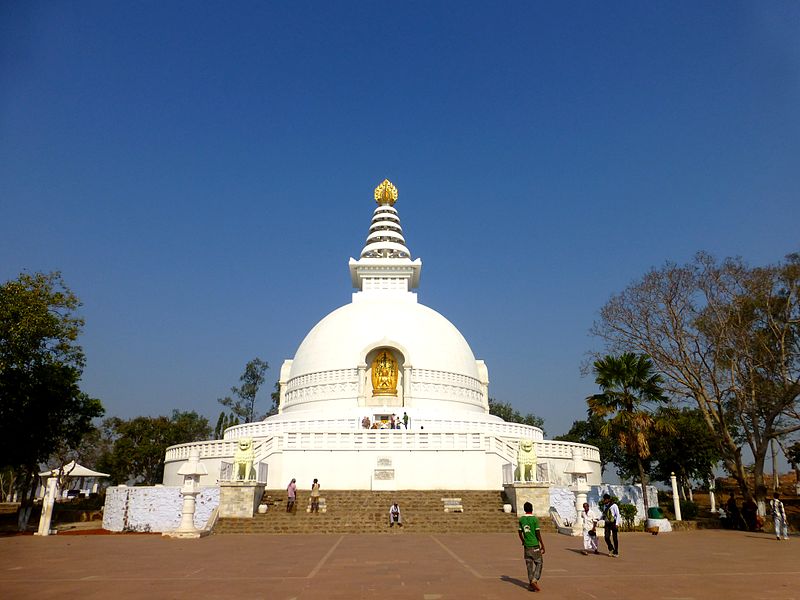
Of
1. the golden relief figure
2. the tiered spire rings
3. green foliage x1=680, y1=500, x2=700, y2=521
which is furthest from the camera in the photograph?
the tiered spire rings

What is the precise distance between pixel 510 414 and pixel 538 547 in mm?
56671

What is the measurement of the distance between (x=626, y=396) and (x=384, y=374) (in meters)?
14.6

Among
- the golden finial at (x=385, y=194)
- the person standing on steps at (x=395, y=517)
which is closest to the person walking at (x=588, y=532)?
the person standing on steps at (x=395, y=517)

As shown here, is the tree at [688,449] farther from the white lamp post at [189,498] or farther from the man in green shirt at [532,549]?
the man in green shirt at [532,549]

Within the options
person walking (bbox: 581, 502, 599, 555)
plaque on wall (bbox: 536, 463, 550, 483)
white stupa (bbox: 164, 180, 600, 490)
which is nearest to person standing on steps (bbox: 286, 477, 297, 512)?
white stupa (bbox: 164, 180, 600, 490)

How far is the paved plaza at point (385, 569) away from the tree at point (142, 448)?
31887 mm

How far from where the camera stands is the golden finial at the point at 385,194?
4994 cm

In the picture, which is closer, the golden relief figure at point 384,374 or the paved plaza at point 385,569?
the paved plaza at point 385,569

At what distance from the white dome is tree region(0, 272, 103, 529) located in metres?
13.3

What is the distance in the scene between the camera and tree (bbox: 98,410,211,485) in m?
47.2

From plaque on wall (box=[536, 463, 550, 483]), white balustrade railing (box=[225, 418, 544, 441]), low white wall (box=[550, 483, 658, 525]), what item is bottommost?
low white wall (box=[550, 483, 658, 525])

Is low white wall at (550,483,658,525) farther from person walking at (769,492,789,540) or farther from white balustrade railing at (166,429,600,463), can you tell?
person walking at (769,492,789,540)

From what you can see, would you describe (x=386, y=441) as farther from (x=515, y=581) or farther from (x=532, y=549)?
(x=532, y=549)

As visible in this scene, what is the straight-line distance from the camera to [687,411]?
48.7 metres
